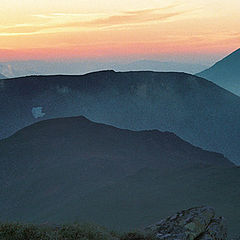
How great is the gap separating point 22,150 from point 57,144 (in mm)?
9746

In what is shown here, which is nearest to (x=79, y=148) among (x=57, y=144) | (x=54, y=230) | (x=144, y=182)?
(x=57, y=144)

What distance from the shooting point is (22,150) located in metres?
97.6

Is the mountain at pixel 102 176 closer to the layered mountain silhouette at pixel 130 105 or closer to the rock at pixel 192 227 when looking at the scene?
the layered mountain silhouette at pixel 130 105

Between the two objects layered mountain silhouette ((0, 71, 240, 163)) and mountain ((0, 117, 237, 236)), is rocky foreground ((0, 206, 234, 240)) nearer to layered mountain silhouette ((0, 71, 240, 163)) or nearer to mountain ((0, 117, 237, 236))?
mountain ((0, 117, 237, 236))

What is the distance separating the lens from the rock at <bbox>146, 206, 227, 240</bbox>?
12883 millimetres

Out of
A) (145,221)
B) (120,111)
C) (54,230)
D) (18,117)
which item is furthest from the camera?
(120,111)

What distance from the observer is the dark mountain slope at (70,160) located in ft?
219

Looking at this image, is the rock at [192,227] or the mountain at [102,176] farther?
the mountain at [102,176]

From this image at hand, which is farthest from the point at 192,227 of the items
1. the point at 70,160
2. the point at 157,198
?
the point at 70,160

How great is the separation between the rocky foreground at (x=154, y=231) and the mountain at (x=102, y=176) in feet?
95.0

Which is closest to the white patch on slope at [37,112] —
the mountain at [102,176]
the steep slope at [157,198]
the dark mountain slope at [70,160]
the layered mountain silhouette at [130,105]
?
the layered mountain silhouette at [130,105]

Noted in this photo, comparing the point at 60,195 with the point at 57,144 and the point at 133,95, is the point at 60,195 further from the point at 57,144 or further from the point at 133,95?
the point at 133,95

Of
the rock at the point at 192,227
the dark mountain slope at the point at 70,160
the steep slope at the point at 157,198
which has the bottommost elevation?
the dark mountain slope at the point at 70,160

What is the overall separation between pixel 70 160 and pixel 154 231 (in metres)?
74.6
